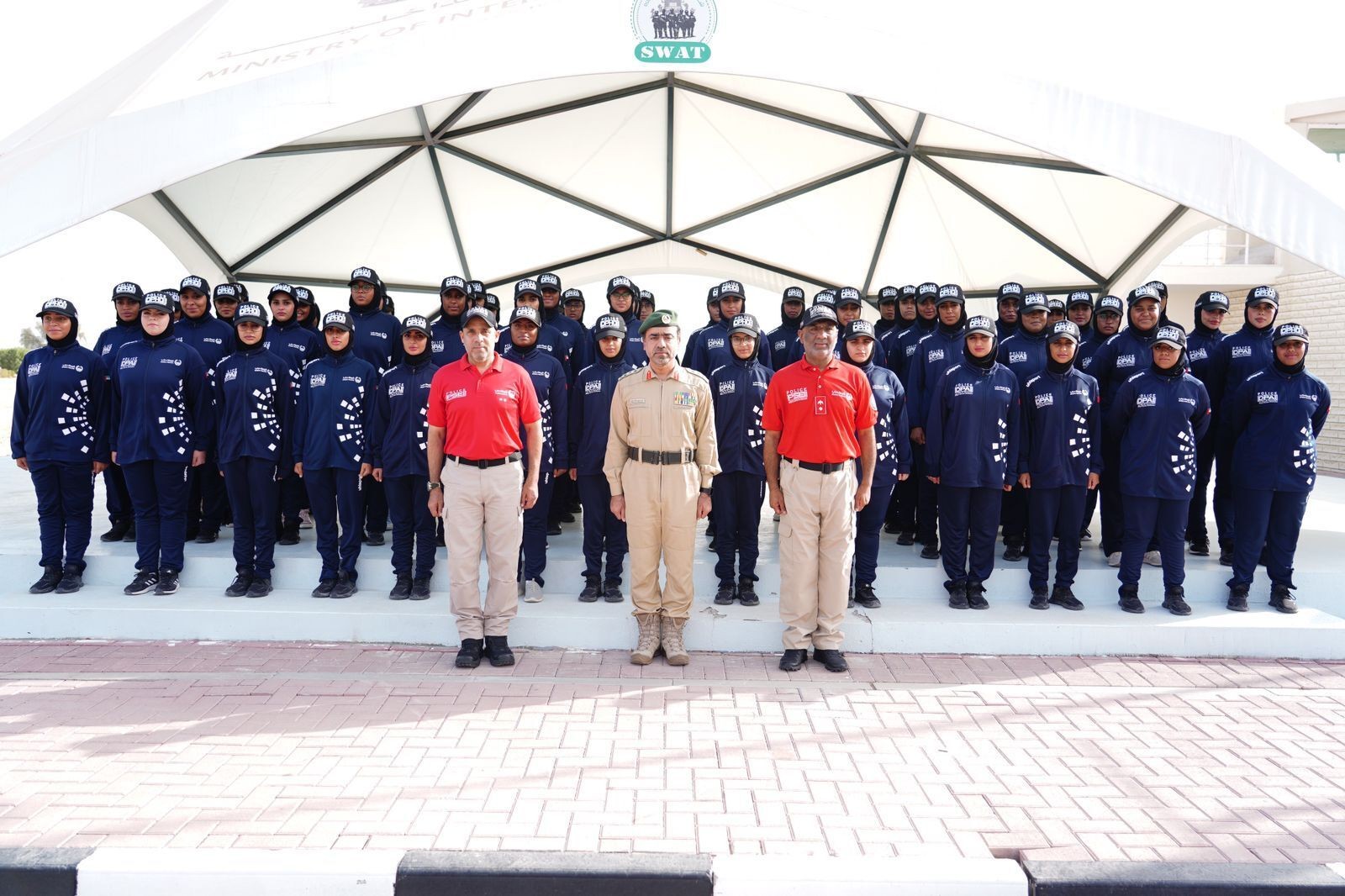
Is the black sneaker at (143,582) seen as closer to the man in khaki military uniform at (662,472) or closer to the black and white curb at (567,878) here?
the black and white curb at (567,878)

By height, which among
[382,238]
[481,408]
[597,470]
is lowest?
[597,470]

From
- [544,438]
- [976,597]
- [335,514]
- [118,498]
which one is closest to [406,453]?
[335,514]

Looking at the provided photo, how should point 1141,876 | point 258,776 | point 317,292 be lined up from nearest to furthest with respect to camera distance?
1. point 1141,876
2. point 258,776
3. point 317,292

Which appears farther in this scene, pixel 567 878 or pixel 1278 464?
pixel 1278 464

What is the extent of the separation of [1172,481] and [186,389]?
703cm

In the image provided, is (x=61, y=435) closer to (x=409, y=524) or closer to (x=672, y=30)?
(x=409, y=524)

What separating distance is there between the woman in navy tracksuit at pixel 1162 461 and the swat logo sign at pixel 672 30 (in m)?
3.79

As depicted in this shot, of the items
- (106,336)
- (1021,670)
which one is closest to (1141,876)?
(1021,670)

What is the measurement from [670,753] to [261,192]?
8.27m

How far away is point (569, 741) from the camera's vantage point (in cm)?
425

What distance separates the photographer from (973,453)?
5.98 m

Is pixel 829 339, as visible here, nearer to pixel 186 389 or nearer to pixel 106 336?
pixel 186 389

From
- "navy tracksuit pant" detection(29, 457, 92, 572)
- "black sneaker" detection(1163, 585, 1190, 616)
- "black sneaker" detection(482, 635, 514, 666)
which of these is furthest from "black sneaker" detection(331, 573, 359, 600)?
"black sneaker" detection(1163, 585, 1190, 616)

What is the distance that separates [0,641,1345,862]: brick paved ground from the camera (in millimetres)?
3395
